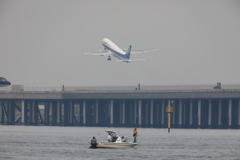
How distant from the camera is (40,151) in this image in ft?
374

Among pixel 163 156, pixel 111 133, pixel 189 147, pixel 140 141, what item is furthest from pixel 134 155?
pixel 140 141

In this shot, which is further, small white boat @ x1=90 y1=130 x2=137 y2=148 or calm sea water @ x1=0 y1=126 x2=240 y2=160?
small white boat @ x1=90 y1=130 x2=137 y2=148

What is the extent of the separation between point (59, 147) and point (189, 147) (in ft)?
82.0

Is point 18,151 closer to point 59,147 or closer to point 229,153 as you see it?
point 59,147

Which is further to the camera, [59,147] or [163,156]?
[59,147]

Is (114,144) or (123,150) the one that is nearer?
(123,150)

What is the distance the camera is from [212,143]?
447 feet

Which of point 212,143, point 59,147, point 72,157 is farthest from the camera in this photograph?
point 212,143

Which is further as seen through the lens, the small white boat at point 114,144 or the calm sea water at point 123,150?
the small white boat at point 114,144

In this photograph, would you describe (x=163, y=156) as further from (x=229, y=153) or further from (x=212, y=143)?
(x=212, y=143)

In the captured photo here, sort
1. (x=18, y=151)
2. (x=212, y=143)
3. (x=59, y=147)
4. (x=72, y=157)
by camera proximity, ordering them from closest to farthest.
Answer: (x=72, y=157) < (x=18, y=151) < (x=59, y=147) < (x=212, y=143)

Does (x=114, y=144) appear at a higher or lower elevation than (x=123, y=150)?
higher

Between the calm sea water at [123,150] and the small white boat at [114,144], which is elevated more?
the small white boat at [114,144]

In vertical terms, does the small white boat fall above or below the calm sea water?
above
